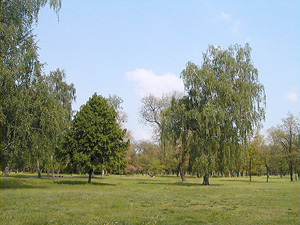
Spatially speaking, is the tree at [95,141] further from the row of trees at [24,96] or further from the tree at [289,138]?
the tree at [289,138]

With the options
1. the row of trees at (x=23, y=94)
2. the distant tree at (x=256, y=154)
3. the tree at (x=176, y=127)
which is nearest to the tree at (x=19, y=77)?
the row of trees at (x=23, y=94)

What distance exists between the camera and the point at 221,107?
34.4 m

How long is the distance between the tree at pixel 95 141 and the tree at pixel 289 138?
41.4 m

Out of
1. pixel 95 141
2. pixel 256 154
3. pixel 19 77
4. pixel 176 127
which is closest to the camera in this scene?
pixel 19 77

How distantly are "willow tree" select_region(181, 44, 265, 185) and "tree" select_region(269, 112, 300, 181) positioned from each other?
101 feet

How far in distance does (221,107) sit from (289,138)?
36332mm

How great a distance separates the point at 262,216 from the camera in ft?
38.2

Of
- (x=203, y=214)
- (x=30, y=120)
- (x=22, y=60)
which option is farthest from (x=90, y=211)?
(x=22, y=60)

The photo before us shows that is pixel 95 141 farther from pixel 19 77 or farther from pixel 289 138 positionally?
pixel 289 138

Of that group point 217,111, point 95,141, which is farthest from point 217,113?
point 95,141

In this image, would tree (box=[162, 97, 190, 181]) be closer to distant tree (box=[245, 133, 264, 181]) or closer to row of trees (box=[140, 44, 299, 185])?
row of trees (box=[140, 44, 299, 185])

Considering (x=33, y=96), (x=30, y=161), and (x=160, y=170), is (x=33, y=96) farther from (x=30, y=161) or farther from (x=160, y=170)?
(x=160, y=170)

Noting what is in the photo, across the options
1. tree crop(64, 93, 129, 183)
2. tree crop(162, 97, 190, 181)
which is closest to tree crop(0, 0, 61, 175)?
tree crop(64, 93, 129, 183)

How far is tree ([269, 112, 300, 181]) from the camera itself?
198ft
